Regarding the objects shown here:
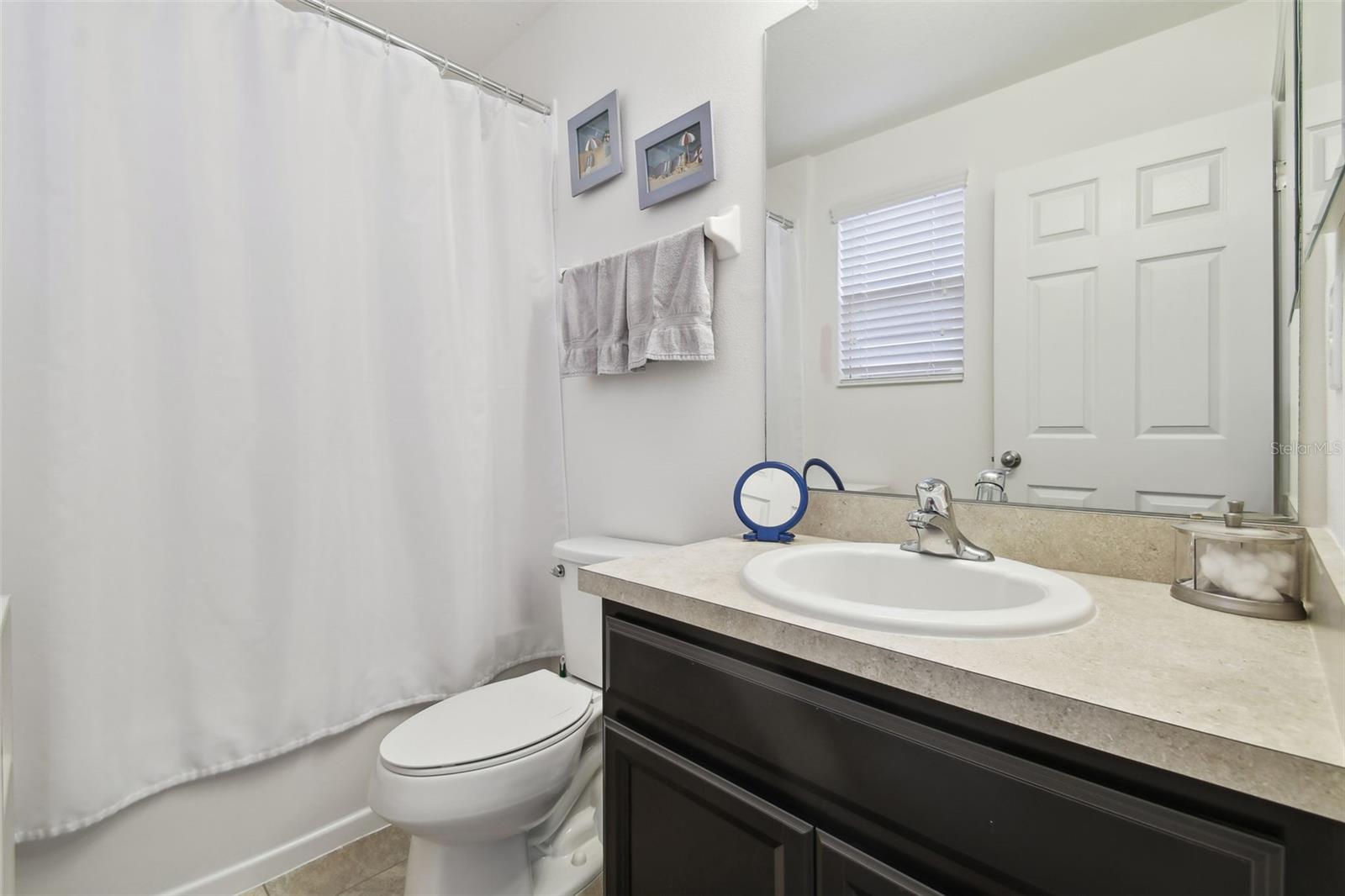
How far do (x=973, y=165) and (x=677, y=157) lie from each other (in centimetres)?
72

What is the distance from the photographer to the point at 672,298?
1475mm

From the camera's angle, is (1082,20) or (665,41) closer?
(1082,20)

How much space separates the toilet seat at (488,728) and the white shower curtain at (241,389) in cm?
31

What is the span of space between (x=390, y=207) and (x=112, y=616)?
1090mm

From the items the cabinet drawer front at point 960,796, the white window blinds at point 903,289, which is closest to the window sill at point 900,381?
the white window blinds at point 903,289

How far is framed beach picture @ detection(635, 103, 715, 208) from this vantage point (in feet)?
4.72

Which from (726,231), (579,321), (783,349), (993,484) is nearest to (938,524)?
(993,484)

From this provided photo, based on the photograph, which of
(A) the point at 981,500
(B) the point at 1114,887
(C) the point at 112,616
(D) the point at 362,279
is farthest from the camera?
(D) the point at 362,279

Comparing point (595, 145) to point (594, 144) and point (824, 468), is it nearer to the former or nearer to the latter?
point (594, 144)

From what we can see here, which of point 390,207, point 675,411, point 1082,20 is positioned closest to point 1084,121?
point 1082,20

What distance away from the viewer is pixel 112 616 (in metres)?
1.19

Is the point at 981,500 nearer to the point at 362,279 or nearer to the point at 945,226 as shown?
the point at 945,226

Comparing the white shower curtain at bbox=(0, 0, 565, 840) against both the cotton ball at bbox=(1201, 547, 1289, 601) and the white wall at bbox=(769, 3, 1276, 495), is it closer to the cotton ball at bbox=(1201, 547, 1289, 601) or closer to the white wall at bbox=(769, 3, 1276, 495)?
the white wall at bbox=(769, 3, 1276, 495)

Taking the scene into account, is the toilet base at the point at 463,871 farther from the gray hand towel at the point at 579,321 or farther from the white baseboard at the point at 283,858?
the gray hand towel at the point at 579,321
